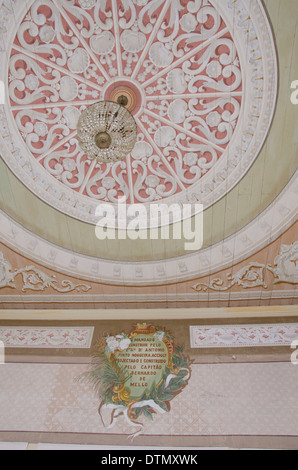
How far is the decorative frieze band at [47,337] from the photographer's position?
5.75 meters

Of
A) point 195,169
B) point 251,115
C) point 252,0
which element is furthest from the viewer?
point 195,169

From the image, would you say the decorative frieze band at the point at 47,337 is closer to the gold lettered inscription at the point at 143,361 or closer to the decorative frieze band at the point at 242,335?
the gold lettered inscription at the point at 143,361

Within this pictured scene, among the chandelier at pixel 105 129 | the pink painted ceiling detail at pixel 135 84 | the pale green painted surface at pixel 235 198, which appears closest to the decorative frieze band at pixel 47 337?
the pale green painted surface at pixel 235 198

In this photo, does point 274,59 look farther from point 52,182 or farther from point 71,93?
point 52,182

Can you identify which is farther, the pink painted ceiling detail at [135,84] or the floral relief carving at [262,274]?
the floral relief carving at [262,274]

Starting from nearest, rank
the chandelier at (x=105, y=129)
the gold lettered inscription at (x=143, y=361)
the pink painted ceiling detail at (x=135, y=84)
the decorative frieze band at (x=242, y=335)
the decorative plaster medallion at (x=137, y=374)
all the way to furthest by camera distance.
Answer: the chandelier at (x=105, y=129) → the pink painted ceiling detail at (x=135, y=84) → the decorative plaster medallion at (x=137, y=374) → the gold lettered inscription at (x=143, y=361) → the decorative frieze band at (x=242, y=335)

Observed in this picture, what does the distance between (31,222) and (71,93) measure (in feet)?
6.61

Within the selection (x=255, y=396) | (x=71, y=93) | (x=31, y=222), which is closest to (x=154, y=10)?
(x=71, y=93)

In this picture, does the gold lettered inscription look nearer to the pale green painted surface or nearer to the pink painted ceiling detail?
the pale green painted surface

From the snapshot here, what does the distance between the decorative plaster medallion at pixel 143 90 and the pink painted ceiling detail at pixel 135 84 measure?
1 cm

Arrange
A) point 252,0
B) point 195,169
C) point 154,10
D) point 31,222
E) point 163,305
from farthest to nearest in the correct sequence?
Result: point 163,305
point 31,222
point 195,169
point 154,10
point 252,0

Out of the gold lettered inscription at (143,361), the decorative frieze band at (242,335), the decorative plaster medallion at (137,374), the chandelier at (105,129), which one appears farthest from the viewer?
the decorative frieze band at (242,335)

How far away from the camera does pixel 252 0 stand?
13.6 feet

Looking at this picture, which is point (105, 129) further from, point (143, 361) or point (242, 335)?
A: point (242, 335)
